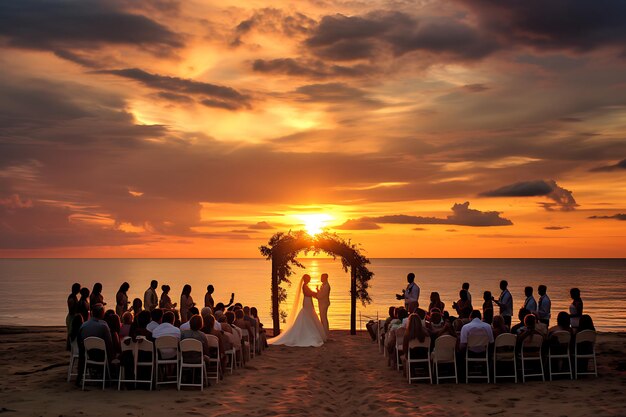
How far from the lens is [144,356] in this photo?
41.5ft

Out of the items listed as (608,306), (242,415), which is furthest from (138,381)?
(608,306)

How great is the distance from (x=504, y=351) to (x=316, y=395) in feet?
12.7

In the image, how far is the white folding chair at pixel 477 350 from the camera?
13.2 meters

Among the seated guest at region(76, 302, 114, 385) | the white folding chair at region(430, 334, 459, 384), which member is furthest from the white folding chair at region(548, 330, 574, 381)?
the seated guest at region(76, 302, 114, 385)

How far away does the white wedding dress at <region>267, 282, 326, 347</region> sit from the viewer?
2137cm

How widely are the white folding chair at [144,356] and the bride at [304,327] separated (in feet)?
29.7

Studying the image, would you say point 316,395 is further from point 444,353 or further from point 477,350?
point 477,350

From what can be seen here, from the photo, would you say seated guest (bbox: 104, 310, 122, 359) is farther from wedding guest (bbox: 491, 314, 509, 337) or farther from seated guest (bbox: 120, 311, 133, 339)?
wedding guest (bbox: 491, 314, 509, 337)

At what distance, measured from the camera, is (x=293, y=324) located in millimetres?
21828

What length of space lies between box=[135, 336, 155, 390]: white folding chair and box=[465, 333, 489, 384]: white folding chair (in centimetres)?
613

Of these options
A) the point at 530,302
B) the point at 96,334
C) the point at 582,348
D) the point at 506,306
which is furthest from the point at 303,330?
the point at 96,334

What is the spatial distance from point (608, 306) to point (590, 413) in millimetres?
55701

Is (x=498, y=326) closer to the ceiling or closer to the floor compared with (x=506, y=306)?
closer to the floor

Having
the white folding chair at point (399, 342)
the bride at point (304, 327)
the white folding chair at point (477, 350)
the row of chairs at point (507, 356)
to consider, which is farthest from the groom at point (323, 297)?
the white folding chair at point (477, 350)
